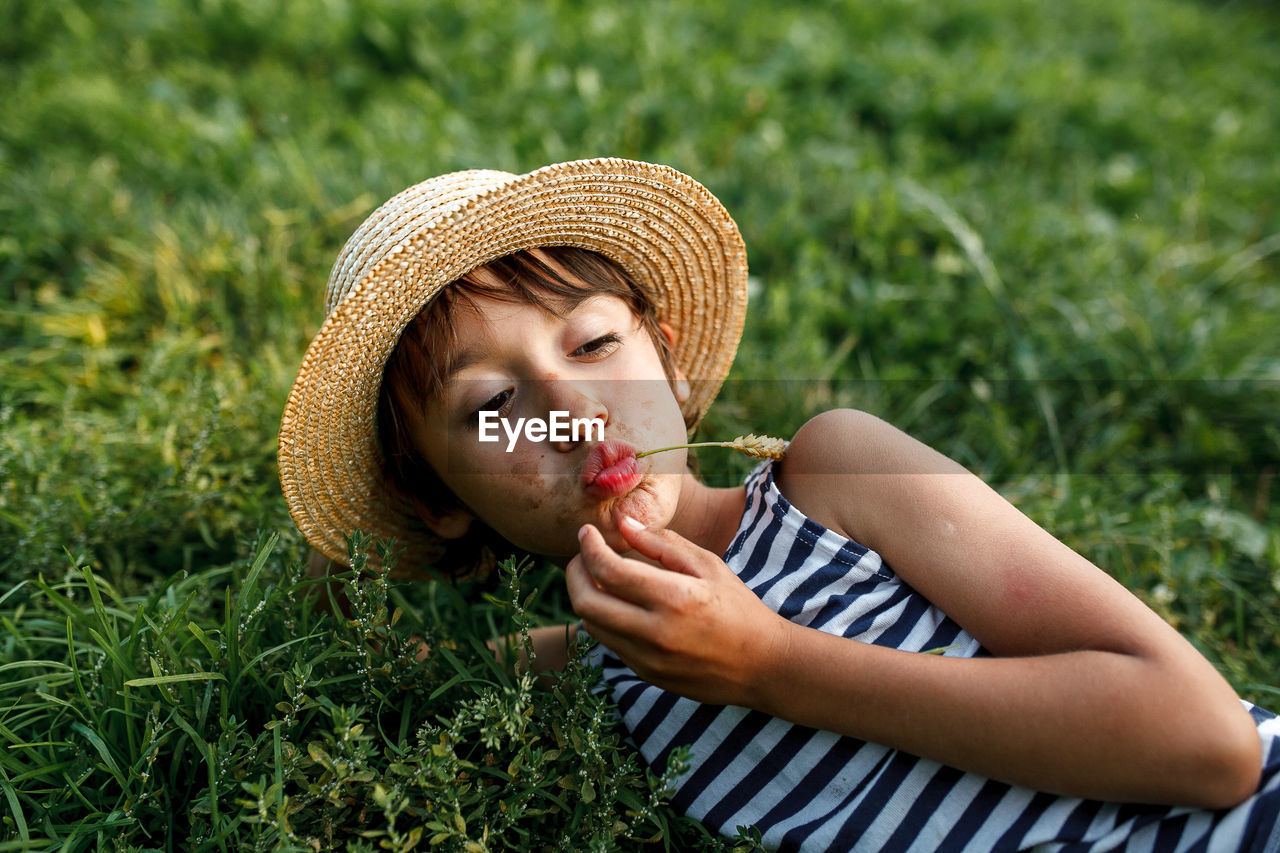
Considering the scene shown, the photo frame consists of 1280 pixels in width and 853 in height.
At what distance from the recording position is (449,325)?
1.82 meters

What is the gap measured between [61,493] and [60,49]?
138 inches

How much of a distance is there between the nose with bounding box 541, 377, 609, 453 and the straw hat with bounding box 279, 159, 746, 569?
31cm

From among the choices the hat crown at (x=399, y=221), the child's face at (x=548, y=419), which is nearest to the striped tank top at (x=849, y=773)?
the child's face at (x=548, y=419)

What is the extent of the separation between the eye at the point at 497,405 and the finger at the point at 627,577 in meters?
0.39

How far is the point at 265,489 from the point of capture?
2.50 m

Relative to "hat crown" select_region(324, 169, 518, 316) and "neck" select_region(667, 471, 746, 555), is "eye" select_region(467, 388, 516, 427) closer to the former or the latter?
"hat crown" select_region(324, 169, 518, 316)

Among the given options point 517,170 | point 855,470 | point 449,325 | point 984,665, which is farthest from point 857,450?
point 517,170

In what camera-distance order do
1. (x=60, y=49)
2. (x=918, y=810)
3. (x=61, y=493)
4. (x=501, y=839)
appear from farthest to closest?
(x=60, y=49)
(x=61, y=493)
(x=501, y=839)
(x=918, y=810)

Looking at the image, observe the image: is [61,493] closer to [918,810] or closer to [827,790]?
[827,790]

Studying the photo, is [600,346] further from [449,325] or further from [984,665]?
[984,665]

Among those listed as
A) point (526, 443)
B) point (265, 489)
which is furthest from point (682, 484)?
point (265, 489)

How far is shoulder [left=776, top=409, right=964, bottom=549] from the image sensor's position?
5.60 ft

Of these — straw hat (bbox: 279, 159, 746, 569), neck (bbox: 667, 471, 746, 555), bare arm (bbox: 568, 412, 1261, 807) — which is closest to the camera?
bare arm (bbox: 568, 412, 1261, 807)

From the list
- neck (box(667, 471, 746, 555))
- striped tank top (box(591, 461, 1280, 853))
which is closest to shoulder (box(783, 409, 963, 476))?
striped tank top (box(591, 461, 1280, 853))
